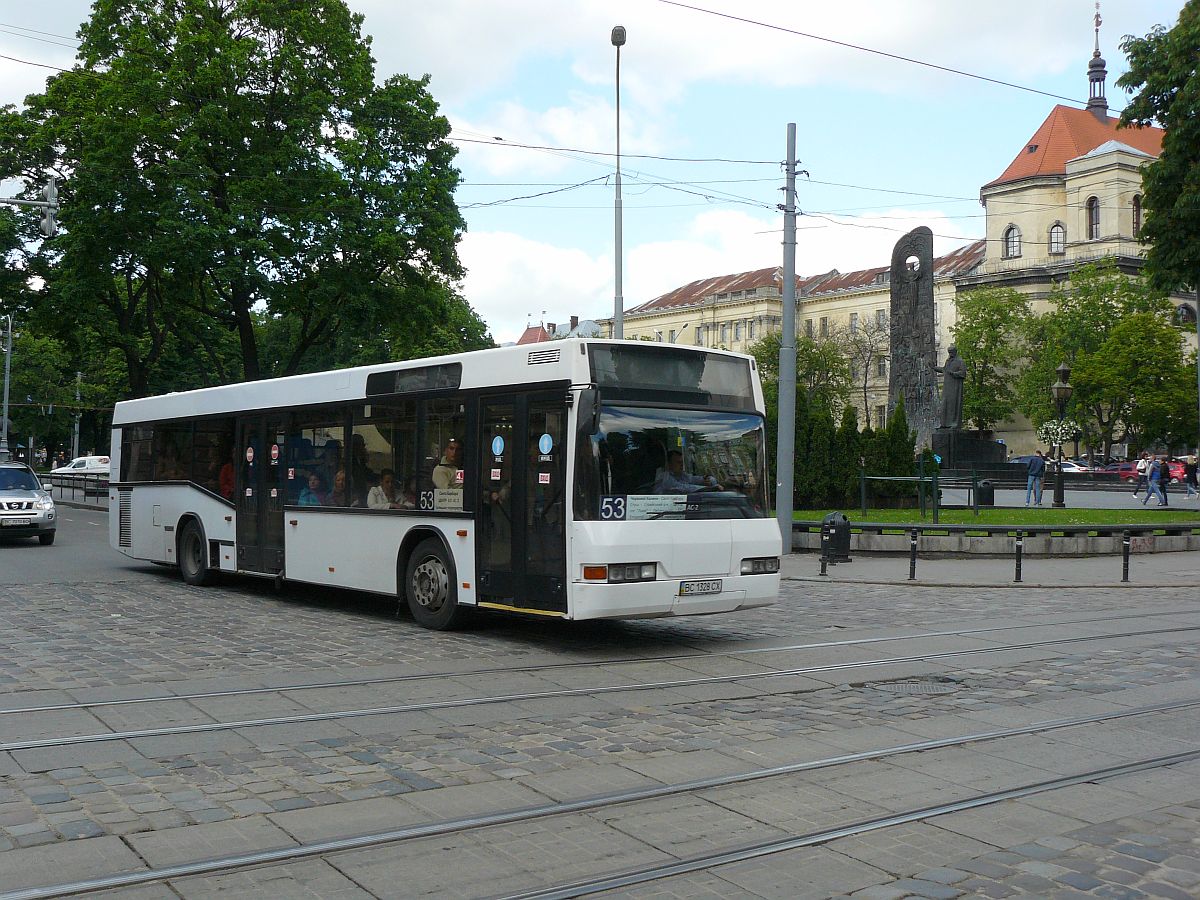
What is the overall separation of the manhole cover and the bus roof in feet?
11.2

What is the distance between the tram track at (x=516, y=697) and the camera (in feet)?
24.4

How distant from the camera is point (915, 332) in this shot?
45.6m

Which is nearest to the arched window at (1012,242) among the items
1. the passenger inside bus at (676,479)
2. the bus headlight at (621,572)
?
the passenger inside bus at (676,479)

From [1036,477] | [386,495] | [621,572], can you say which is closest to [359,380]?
[386,495]

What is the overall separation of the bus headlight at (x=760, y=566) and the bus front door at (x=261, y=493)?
6440 mm

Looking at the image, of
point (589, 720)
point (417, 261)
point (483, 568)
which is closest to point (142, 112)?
point (417, 261)

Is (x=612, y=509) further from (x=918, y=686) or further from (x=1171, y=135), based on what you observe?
(x=1171, y=135)

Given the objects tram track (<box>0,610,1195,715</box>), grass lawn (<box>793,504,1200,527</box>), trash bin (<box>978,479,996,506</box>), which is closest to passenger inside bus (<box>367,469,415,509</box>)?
tram track (<box>0,610,1195,715</box>)

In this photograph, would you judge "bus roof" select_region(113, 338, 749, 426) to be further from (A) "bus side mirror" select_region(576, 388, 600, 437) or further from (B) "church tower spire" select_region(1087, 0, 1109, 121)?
(B) "church tower spire" select_region(1087, 0, 1109, 121)

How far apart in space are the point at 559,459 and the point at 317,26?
84.6 feet

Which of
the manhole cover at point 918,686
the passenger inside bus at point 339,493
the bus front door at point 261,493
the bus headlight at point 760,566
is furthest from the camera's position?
the bus front door at point 261,493

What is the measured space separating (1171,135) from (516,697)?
31.4m

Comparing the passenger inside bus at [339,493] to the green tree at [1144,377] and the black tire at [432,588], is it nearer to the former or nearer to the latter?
the black tire at [432,588]

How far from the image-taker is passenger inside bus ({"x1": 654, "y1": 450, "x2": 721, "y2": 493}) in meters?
11.2
